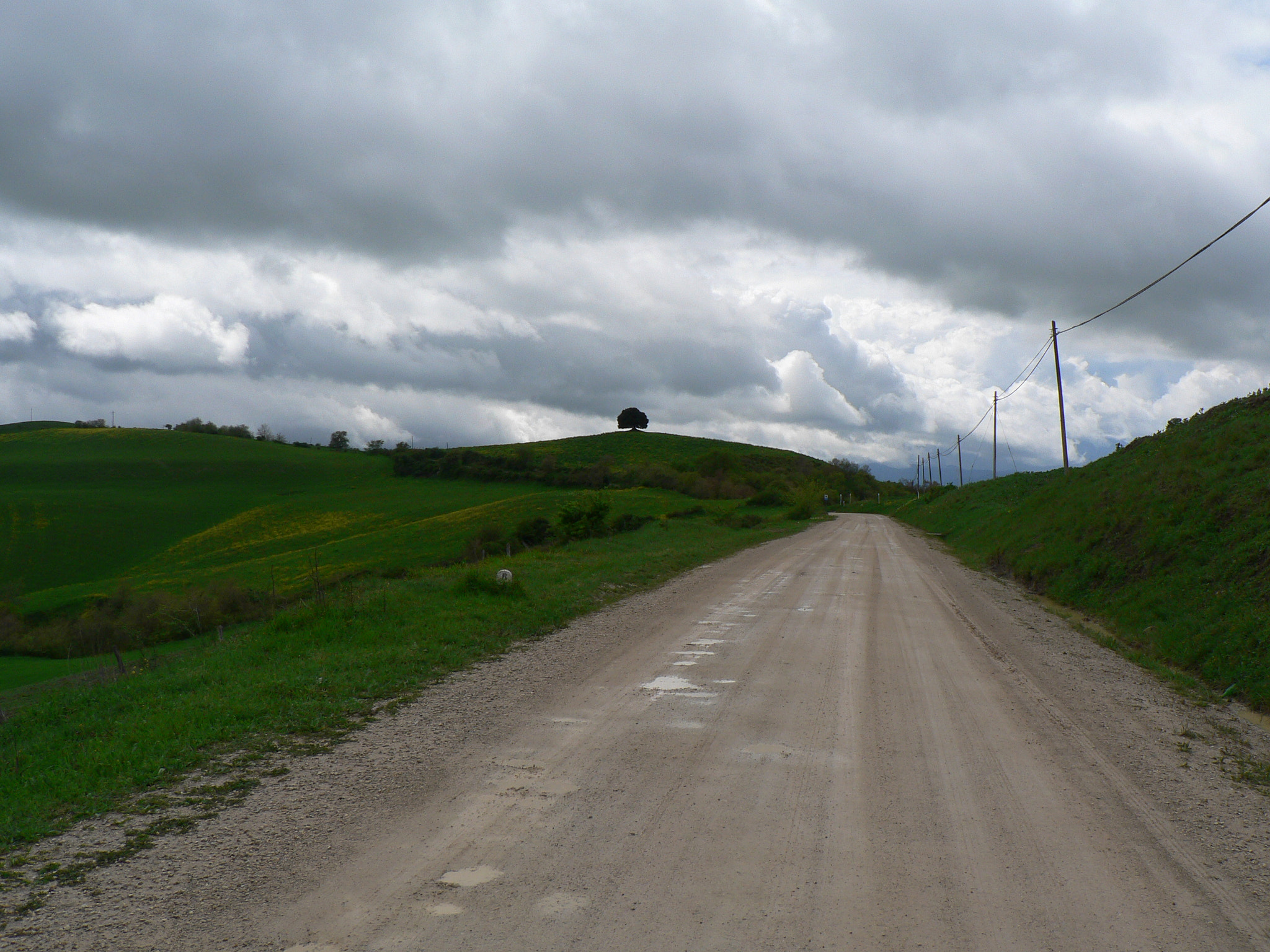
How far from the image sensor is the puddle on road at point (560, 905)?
153 inches

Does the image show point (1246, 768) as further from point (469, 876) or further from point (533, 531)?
point (533, 531)

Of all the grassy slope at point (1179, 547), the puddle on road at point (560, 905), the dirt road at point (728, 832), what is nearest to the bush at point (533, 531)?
the grassy slope at point (1179, 547)

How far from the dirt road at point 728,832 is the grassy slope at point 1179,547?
345 cm

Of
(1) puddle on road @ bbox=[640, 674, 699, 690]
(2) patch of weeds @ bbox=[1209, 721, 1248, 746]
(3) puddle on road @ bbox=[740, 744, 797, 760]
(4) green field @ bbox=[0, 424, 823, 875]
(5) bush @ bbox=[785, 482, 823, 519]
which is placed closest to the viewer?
(3) puddle on road @ bbox=[740, 744, 797, 760]

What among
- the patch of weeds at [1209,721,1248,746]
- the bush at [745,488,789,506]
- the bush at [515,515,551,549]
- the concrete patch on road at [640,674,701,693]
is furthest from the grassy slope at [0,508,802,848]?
the bush at [745,488,789,506]

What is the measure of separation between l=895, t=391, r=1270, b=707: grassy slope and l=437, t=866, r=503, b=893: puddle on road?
987 centimetres

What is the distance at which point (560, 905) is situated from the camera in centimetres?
398

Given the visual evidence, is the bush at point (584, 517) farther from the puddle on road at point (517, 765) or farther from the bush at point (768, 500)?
the puddle on road at point (517, 765)

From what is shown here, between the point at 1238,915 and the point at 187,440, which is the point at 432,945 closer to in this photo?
the point at 1238,915

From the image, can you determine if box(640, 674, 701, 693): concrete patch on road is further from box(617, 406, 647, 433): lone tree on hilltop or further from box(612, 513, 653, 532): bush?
box(617, 406, 647, 433): lone tree on hilltop

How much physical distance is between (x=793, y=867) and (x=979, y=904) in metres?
1.01

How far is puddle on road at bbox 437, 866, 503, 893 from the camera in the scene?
4.19m

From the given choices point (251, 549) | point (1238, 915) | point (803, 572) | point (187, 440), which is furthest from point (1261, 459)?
point (187, 440)

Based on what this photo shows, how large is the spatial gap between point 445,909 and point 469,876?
34cm
